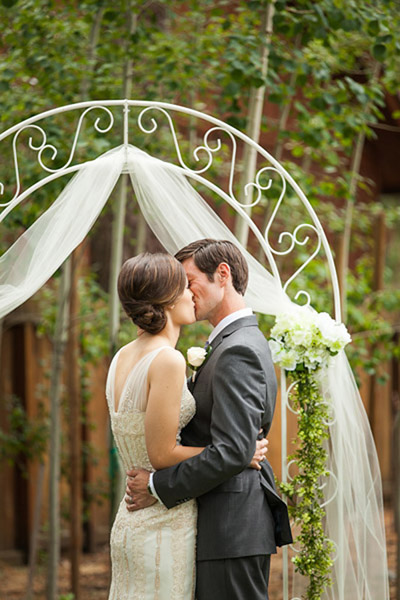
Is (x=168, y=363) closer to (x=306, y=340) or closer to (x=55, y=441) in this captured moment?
(x=306, y=340)

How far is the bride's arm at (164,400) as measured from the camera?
2.34 metres

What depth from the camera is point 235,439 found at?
236cm

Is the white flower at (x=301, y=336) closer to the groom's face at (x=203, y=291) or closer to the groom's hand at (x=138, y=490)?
the groom's face at (x=203, y=291)

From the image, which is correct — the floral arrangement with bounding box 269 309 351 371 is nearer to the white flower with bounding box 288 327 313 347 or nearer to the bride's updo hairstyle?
the white flower with bounding box 288 327 313 347

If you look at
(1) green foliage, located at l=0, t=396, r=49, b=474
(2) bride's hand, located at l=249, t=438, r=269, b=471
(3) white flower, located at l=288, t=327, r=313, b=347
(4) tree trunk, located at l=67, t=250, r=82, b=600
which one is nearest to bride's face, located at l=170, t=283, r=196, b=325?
(2) bride's hand, located at l=249, t=438, r=269, b=471

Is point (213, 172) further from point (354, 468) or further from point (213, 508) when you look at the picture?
point (213, 508)

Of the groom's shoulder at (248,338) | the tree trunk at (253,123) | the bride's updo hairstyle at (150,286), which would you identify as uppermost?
the tree trunk at (253,123)

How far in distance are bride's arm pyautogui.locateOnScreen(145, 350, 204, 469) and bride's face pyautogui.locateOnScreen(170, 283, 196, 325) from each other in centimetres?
14

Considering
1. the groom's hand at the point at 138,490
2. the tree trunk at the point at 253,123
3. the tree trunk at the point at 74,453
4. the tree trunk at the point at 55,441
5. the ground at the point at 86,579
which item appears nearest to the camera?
the groom's hand at the point at 138,490

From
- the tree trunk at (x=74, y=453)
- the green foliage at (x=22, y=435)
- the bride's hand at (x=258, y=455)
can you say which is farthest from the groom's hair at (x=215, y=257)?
the green foliage at (x=22, y=435)

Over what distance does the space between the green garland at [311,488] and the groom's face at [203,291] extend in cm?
54

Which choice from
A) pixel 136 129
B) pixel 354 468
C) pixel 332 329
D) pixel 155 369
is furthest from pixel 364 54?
pixel 155 369

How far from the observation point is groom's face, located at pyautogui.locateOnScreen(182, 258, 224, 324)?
2625 mm

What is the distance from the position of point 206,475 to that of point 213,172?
248 centimetres
